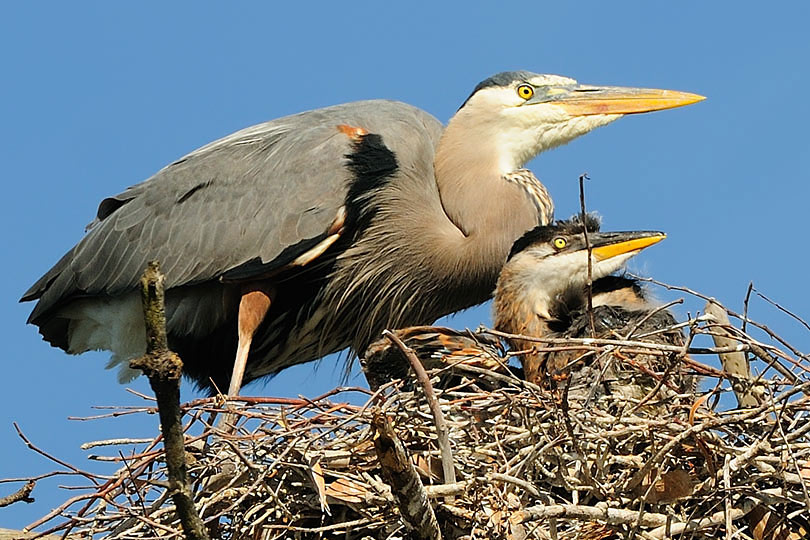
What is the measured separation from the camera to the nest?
10.1ft

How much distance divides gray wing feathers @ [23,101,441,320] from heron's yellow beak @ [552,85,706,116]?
70cm

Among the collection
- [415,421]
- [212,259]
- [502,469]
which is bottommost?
[502,469]

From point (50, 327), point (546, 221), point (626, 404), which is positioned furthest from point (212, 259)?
point (626, 404)

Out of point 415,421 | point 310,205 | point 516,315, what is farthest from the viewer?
point 310,205

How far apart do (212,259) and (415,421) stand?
2.19 metres

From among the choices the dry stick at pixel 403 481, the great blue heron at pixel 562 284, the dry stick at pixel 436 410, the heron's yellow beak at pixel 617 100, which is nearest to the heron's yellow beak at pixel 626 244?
the great blue heron at pixel 562 284

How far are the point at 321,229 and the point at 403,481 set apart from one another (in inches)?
104

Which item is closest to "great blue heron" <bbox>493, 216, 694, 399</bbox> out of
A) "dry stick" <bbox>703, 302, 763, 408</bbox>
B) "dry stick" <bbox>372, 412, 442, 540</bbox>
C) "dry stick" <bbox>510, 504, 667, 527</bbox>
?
"dry stick" <bbox>703, 302, 763, 408</bbox>

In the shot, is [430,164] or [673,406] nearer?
[673,406]

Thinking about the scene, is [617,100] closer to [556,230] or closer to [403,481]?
[556,230]

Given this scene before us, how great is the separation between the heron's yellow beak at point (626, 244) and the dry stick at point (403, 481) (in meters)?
1.81

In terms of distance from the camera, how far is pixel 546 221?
5.40m

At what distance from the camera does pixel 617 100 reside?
5.58m

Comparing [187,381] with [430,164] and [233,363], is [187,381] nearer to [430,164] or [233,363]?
[233,363]
